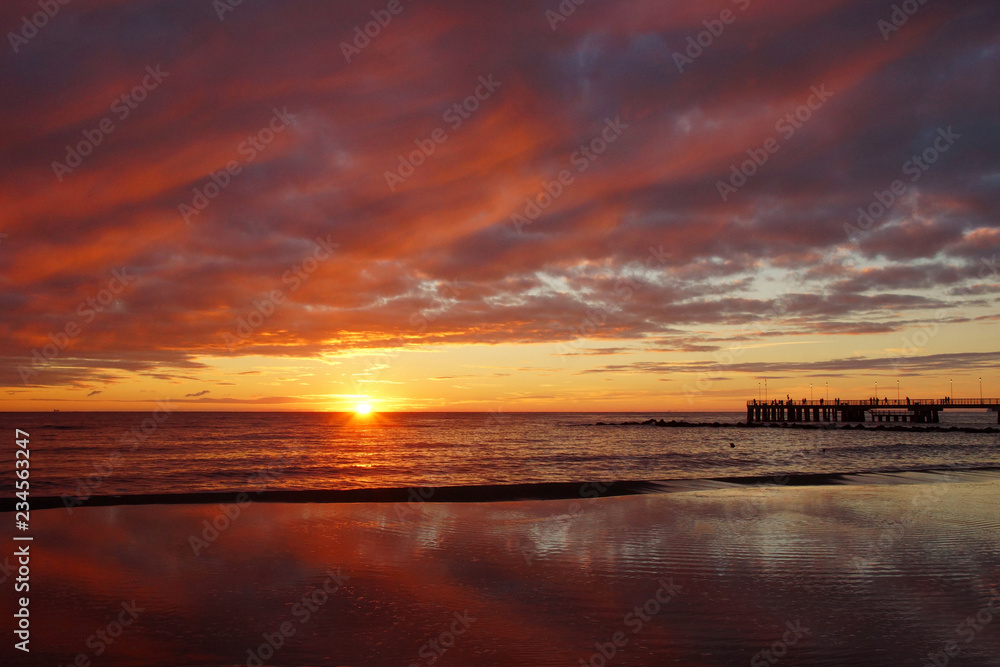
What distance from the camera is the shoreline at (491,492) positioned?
22500 mm

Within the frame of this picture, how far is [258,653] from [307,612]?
164cm

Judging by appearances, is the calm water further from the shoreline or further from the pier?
the pier

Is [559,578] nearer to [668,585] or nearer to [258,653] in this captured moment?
[668,585]

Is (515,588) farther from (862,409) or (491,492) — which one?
(862,409)

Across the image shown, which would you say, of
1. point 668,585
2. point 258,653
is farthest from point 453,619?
point 668,585

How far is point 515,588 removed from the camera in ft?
36.0

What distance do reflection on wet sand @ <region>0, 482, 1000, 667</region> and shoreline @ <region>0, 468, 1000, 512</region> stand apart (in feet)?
12.4

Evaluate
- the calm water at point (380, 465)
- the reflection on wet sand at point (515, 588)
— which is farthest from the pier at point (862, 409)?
the reflection on wet sand at point (515, 588)

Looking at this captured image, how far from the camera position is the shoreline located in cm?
2250

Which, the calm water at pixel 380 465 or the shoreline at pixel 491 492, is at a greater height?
the shoreline at pixel 491 492

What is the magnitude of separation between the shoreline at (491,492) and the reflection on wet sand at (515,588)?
149 inches

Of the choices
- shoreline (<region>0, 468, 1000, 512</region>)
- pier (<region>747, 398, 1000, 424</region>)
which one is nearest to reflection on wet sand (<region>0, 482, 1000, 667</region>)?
shoreline (<region>0, 468, 1000, 512</region>)

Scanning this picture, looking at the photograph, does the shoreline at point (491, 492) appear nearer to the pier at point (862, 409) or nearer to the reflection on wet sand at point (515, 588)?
the reflection on wet sand at point (515, 588)

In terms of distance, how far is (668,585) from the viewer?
36.1 feet
